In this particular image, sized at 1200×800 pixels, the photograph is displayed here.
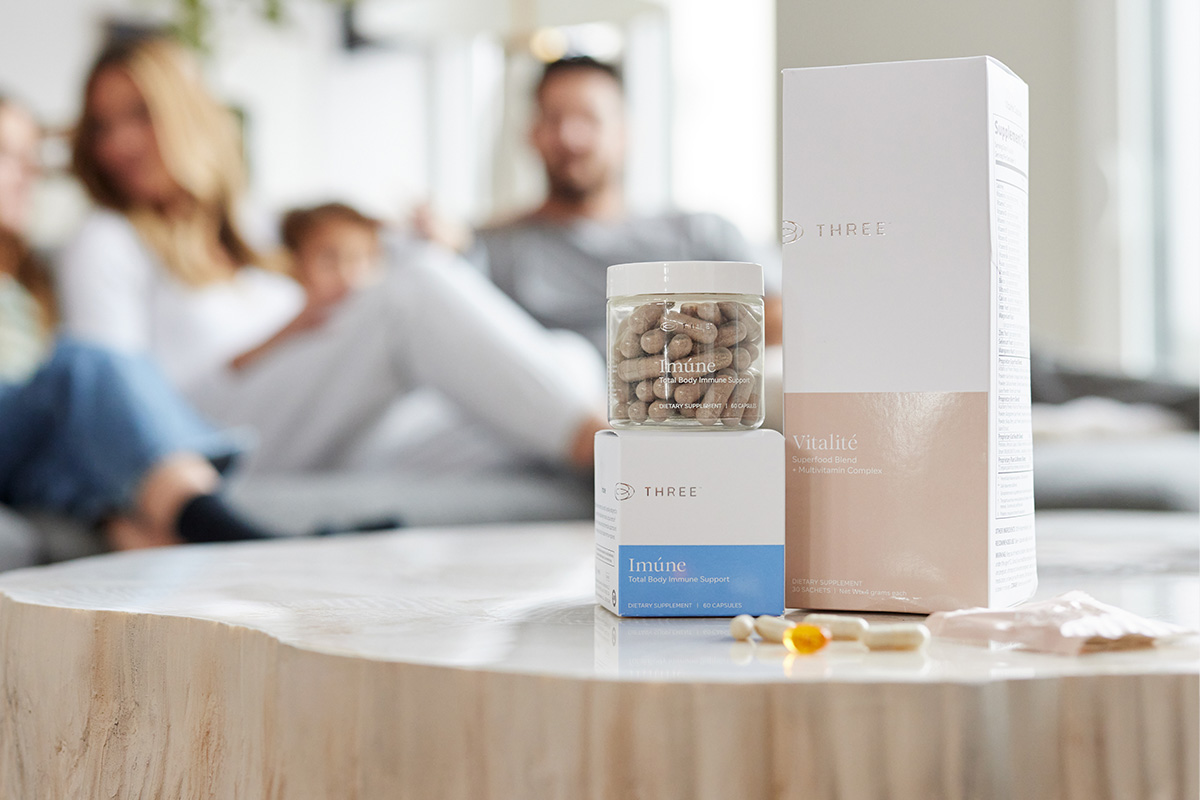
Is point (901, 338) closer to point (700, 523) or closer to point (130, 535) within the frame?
point (700, 523)

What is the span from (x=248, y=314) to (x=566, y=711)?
1818 mm

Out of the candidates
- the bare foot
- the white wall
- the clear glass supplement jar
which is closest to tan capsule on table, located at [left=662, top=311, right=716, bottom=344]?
the clear glass supplement jar

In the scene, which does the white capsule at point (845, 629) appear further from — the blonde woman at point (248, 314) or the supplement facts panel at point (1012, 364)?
the blonde woman at point (248, 314)

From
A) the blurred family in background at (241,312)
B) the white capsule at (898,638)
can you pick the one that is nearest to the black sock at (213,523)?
the blurred family in background at (241,312)

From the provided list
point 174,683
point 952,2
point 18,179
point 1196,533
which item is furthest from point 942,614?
point 18,179

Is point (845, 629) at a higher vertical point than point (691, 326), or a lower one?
lower

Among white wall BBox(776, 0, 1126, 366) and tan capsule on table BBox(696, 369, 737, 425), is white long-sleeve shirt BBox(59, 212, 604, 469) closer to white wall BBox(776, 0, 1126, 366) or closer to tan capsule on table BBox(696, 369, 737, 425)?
tan capsule on table BBox(696, 369, 737, 425)

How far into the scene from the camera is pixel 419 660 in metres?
0.38

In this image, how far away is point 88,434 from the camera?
129 cm

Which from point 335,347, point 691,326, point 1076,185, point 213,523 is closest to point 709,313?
point 691,326

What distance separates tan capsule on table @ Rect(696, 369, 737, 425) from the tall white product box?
4 cm

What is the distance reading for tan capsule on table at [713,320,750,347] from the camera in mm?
475

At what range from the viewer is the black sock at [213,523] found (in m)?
1.13

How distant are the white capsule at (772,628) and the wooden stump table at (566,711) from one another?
0.01 metres
